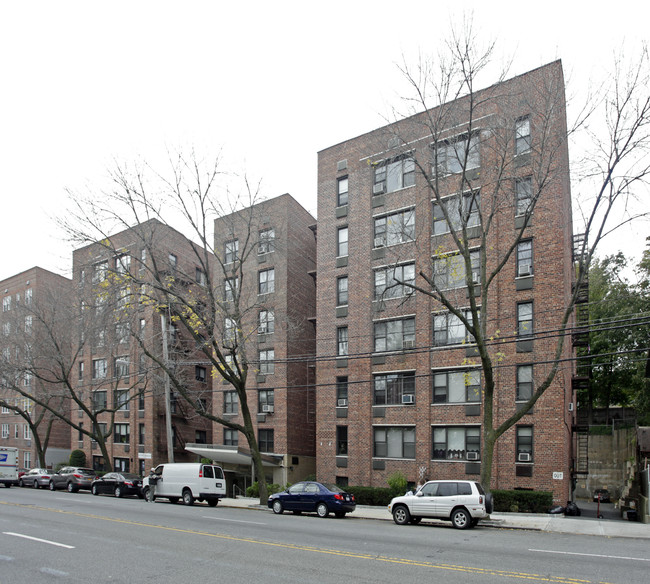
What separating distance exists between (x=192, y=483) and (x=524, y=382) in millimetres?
16000

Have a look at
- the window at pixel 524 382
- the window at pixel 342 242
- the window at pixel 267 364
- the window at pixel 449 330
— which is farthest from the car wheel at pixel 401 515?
the window at pixel 267 364

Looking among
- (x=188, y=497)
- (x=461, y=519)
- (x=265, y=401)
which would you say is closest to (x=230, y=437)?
(x=265, y=401)

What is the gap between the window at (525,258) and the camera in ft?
96.6

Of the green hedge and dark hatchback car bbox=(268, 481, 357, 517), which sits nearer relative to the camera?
dark hatchback car bbox=(268, 481, 357, 517)

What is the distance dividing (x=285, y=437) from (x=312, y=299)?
9.66m

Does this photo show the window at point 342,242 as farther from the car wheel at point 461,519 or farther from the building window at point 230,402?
the car wheel at point 461,519

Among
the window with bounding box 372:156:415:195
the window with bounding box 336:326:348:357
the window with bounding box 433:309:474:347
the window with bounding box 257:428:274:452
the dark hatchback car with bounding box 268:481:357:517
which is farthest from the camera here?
the window with bounding box 257:428:274:452

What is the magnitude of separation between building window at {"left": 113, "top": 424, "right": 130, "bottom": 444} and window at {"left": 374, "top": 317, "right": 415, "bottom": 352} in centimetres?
2380

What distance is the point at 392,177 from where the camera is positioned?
3478cm

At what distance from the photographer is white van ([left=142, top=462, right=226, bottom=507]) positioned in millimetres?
27203

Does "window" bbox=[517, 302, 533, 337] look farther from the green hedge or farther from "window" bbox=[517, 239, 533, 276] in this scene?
the green hedge

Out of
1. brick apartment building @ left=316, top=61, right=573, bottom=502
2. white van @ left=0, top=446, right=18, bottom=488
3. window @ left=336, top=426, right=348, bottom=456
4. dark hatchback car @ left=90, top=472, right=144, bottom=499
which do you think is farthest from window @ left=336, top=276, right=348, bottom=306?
white van @ left=0, top=446, right=18, bottom=488

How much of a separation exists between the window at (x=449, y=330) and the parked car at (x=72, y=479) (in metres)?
22.3

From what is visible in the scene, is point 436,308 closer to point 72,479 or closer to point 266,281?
point 266,281
